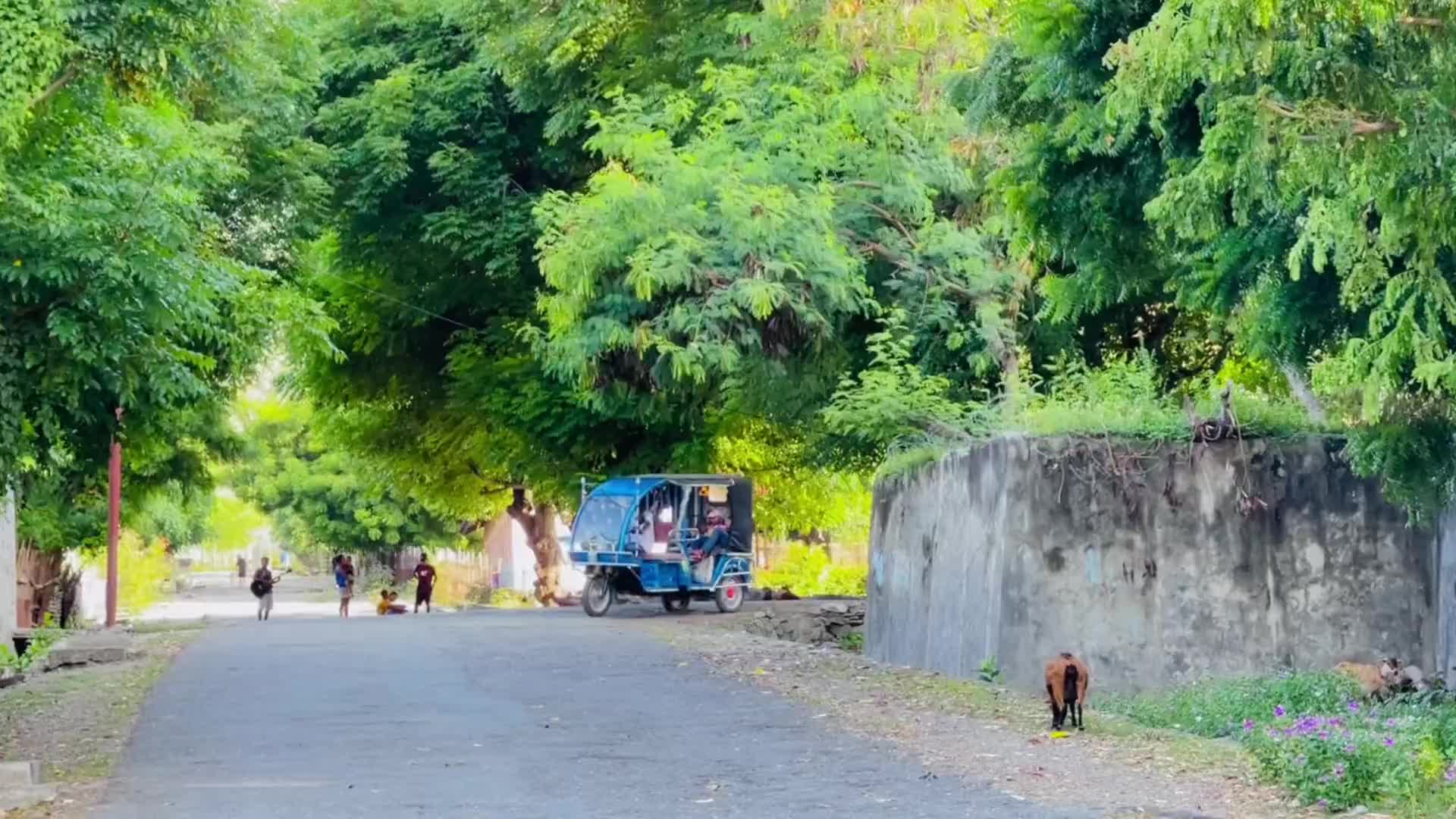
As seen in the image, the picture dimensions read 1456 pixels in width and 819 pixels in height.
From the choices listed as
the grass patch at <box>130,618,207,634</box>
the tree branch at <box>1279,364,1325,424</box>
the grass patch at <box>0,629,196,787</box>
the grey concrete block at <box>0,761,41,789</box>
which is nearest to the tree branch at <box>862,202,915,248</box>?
the tree branch at <box>1279,364,1325,424</box>

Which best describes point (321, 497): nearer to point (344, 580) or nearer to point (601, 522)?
point (344, 580)

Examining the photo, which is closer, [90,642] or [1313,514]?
[1313,514]

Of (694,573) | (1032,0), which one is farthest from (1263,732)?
(694,573)

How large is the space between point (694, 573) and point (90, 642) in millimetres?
10676

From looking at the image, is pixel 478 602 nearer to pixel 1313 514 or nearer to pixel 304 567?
pixel 1313 514

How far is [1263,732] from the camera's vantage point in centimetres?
1174

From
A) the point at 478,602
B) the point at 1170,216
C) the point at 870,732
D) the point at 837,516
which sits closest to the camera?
the point at 1170,216

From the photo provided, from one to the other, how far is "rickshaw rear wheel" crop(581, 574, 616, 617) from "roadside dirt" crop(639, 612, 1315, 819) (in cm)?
1185

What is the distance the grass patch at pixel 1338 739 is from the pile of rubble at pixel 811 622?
590 inches

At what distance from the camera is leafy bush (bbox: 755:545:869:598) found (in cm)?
4616

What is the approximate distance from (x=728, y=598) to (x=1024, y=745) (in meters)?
19.7

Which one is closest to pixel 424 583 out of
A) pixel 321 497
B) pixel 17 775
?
pixel 17 775

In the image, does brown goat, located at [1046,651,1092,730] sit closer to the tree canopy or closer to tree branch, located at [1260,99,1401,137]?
the tree canopy

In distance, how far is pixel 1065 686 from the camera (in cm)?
1450
